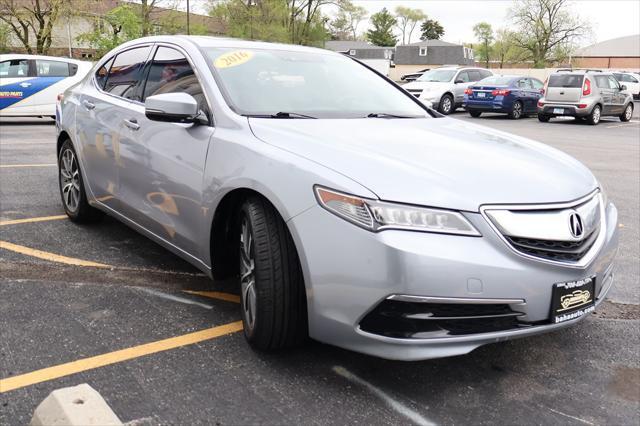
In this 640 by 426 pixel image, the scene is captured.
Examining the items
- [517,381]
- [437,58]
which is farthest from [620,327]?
[437,58]

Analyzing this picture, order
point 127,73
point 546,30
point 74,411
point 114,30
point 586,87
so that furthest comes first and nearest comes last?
point 546,30 < point 114,30 < point 586,87 < point 127,73 < point 74,411

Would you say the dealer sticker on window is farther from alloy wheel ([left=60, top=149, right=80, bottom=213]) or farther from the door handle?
alloy wheel ([left=60, top=149, right=80, bottom=213])

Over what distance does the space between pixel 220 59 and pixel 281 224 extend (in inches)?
54.2

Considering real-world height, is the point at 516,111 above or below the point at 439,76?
below

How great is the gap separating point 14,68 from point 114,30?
18.8 metres

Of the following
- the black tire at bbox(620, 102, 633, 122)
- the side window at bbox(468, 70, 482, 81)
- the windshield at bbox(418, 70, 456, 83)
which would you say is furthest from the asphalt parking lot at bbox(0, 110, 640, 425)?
the black tire at bbox(620, 102, 633, 122)

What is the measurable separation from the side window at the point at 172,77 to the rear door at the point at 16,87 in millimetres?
11952

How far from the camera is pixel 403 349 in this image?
94.1 inches

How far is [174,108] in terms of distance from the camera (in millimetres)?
3184

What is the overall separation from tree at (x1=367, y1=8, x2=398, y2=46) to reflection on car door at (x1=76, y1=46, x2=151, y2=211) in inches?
4455

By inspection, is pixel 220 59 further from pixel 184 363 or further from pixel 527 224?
pixel 527 224

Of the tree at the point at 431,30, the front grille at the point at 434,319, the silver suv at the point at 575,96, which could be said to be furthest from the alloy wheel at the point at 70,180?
the tree at the point at 431,30

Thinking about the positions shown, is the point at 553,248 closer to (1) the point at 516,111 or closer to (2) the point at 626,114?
(1) the point at 516,111

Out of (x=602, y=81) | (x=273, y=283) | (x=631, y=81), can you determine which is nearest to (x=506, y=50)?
(x=631, y=81)
